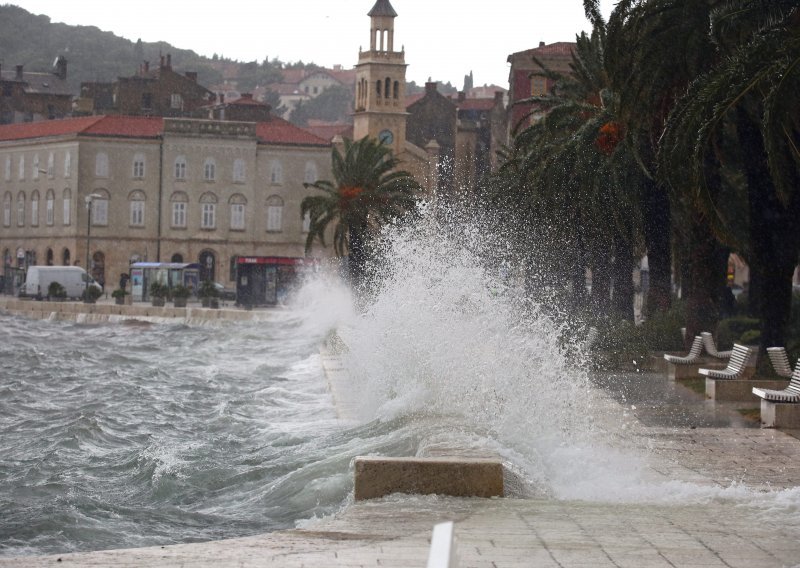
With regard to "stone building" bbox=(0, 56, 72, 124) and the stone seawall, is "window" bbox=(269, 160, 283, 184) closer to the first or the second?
the stone seawall

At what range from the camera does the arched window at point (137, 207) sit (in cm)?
9019

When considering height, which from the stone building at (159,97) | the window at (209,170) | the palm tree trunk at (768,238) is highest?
the stone building at (159,97)

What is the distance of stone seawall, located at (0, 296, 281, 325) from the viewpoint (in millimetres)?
58875

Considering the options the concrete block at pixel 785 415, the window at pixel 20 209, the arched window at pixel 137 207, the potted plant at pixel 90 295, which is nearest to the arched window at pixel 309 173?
the arched window at pixel 137 207

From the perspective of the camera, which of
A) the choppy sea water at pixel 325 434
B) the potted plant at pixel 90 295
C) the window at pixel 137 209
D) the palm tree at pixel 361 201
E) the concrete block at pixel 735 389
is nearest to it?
the choppy sea water at pixel 325 434

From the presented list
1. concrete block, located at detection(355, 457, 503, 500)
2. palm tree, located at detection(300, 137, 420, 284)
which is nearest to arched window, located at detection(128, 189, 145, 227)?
palm tree, located at detection(300, 137, 420, 284)

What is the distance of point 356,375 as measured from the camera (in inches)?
881

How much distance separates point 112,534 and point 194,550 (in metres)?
3.05

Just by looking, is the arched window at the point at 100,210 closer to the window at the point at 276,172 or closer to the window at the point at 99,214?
the window at the point at 99,214

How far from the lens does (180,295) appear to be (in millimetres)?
65875

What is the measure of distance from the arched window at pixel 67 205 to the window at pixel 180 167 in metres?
7.04

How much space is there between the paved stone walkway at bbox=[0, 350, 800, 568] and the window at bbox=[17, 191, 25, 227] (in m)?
88.1

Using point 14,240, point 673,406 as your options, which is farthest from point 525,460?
point 14,240

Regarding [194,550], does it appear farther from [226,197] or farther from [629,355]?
[226,197]
